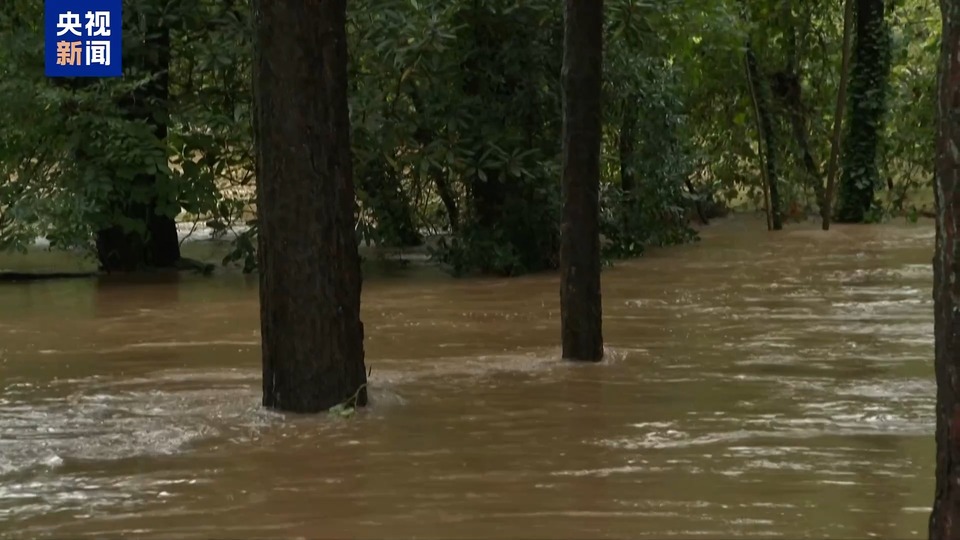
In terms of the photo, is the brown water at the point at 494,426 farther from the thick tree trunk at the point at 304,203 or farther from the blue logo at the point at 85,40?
the blue logo at the point at 85,40

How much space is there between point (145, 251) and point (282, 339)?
10891 millimetres

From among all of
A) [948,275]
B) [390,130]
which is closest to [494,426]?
[948,275]

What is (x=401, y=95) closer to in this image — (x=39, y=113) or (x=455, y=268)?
(x=455, y=268)

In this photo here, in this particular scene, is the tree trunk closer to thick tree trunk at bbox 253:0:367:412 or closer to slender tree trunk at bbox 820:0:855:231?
thick tree trunk at bbox 253:0:367:412

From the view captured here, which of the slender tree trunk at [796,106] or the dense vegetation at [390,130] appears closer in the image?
the dense vegetation at [390,130]

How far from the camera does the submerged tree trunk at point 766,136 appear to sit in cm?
2311

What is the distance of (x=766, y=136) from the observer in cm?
2408

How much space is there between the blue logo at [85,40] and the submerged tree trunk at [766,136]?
34.9ft

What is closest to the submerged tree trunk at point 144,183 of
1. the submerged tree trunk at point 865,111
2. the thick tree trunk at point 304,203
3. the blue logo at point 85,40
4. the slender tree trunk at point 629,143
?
the blue logo at point 85,40

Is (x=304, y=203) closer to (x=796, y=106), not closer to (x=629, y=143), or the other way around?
(x=629, y=143)

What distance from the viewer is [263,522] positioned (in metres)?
6.00

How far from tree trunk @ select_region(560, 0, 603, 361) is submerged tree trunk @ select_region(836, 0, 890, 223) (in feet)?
50.7

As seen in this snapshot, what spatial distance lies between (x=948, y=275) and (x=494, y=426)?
4159 millimetres

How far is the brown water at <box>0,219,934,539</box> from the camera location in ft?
20.0
